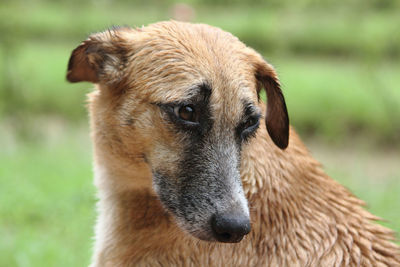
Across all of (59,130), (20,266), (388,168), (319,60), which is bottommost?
(20,266)

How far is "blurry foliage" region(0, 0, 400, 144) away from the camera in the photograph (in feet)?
28.8

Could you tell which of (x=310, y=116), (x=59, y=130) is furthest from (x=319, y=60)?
(x=59, y=130)

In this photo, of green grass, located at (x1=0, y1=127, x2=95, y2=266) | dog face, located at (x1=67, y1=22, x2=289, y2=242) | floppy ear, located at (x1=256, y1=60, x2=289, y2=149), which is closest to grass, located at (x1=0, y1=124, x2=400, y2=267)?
green grass, located at (x1=0, y1=127, x2=95, y2=266)

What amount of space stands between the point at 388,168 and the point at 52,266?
6.09 meters

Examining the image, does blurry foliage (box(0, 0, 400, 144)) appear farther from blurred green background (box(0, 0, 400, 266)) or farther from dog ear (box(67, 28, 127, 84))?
dog ear (box(67, 28, 127, 84))

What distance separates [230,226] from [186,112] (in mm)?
669

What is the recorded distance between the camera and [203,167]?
2990 mm

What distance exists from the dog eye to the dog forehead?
2.1 inches

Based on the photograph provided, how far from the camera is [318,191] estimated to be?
10.8 feet

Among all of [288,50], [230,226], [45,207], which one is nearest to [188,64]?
[230,226]

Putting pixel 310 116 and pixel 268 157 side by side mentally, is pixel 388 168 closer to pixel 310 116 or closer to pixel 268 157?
pixel 310 116

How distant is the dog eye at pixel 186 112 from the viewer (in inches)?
120

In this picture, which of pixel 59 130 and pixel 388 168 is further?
pixel 59 130

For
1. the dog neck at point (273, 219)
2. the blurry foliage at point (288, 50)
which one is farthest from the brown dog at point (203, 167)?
the blurry foliage at point (288, 50)
